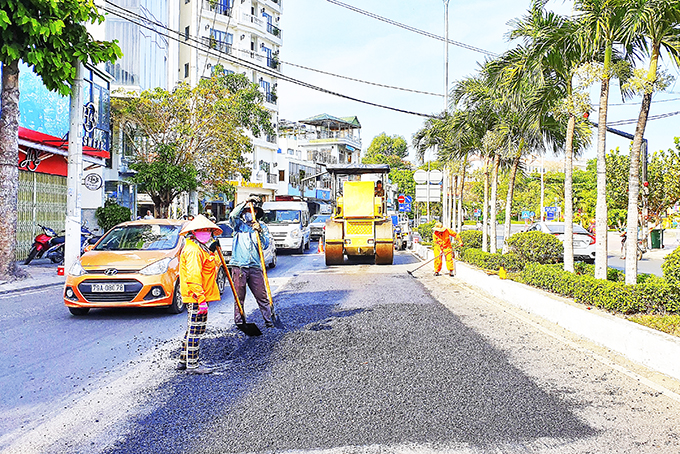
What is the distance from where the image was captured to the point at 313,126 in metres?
75.8

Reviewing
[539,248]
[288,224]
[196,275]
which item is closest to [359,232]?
[539,248]

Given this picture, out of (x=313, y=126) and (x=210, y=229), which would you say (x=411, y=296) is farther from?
(x=313, y=126)

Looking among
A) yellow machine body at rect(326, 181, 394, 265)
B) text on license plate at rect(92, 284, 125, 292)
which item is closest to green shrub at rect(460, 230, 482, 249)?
yellow machine body at rect(326, 181, 394, 265)

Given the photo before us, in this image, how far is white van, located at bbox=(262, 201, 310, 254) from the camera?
79.1 ft

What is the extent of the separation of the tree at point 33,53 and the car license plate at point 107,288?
639 centimetres

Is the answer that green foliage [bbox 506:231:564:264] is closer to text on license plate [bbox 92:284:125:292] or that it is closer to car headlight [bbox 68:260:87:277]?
text on license plate [bbox 92:284:125:292]

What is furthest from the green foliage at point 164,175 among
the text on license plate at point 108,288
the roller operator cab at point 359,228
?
the text on license plate at point 108,288

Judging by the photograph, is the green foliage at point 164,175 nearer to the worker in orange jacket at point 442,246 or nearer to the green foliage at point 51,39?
the green foliage at point 51,39

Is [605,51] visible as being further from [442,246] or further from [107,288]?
[107,288]

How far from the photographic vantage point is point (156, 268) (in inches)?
356

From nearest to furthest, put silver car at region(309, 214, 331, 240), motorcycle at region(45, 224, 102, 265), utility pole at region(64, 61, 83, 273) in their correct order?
utility pole at region(64, 61, 83, 273), motorcycle at region(45, 224, 102, 265), silver car at region(309, 214, 331, 240)

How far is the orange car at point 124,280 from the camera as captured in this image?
8.77 m

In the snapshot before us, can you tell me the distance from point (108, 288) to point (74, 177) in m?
7.13

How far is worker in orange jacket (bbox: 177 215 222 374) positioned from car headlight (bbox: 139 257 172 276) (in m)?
3.05
